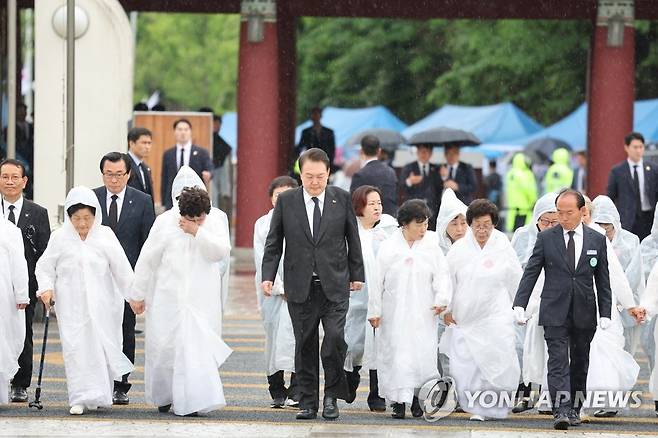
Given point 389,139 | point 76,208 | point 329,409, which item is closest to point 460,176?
point 329,409

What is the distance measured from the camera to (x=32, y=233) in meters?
12.2

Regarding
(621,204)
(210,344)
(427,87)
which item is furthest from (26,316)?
(427,87)

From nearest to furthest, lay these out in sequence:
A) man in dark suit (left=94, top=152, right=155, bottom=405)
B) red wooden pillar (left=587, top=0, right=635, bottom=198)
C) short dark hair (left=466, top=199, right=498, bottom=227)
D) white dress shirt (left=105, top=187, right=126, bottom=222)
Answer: short dark hair (left=466, top=199, right=498, bottom=227)
man in dark suit (left=94, top=152, right=155, bottom=405)
white dress shirt (left=105, top=187, right=126, bottom=222)
red wooden pillar (left=587, top=0, right=635, bottom=198)

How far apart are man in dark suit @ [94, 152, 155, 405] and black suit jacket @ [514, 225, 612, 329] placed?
321 centimetres

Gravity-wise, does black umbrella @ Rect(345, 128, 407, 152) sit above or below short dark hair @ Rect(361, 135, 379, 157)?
above

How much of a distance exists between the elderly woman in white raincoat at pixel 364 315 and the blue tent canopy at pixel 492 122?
1097 inches

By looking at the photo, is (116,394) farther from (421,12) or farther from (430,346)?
(421,12)

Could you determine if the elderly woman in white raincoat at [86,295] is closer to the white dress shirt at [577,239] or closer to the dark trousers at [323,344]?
the dark trousers at [323,344]

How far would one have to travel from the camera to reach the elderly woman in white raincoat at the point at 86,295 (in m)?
11.1

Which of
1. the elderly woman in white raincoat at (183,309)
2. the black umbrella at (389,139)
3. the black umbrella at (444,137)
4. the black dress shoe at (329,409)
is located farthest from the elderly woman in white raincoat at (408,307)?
the black umbrella at (389,139)

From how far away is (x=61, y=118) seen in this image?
1881 cm

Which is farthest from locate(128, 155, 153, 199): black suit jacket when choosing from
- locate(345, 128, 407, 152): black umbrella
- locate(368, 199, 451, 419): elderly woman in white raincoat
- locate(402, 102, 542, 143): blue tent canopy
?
locate(402, 102, 542, 143): blue tent canopy

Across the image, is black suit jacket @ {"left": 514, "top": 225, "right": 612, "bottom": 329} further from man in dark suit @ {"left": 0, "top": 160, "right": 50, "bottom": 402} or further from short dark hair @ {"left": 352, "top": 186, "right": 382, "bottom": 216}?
man in dark suit @ {"left": 0, "top": 160, "right": 50, "bottom": 402}

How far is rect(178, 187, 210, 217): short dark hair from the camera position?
10930mm
